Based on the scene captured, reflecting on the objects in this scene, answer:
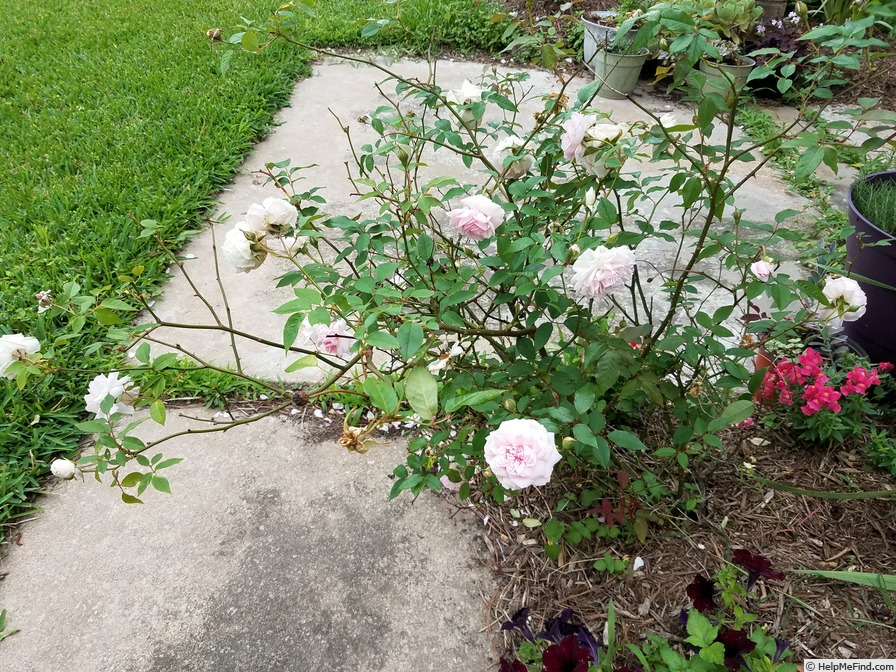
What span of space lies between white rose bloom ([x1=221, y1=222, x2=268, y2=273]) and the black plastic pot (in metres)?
1.80

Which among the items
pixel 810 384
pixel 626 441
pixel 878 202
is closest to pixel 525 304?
pixel 626 441

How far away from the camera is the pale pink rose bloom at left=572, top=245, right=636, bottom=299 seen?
1.05 meters

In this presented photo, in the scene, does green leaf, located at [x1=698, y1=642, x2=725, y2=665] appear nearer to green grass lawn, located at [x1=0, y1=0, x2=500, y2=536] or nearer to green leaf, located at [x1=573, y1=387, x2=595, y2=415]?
green leaf, located at [x1=573, y1=387, x2=595, y2=415]

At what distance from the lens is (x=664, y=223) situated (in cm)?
134

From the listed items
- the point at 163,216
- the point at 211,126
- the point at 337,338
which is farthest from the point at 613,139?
the point at 211,126

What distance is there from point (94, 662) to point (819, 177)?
3.85m

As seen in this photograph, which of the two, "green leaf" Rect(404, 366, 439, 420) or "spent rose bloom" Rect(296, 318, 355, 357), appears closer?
"green leaf" Rect(404, 366, 439, 420)

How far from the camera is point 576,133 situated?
1143 mm

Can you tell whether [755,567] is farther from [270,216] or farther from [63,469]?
[63,469]

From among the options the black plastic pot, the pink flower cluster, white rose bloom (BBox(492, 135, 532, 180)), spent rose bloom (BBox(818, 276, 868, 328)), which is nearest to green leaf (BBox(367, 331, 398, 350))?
white rose bloom (BBox(492, 135, 532, 180))

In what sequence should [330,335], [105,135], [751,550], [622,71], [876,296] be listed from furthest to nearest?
[622,71]
[105,135]
[876,296]
[751,550]
[330,335]

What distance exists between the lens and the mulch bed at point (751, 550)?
1.39 meters

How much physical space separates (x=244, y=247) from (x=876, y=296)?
1.95 m

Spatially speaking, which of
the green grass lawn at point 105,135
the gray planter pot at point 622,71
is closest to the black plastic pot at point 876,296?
the green grass lawn at point 105,135
